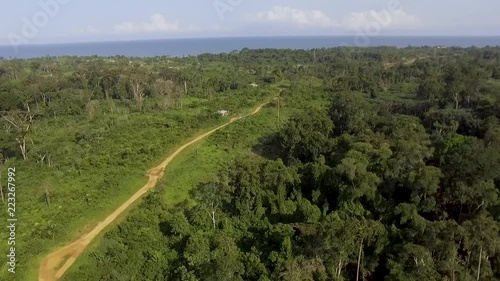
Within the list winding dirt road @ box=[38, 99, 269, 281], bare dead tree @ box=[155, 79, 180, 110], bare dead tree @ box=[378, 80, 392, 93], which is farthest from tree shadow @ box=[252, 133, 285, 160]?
bare dead tree @ box=[378, 80, 392, 93]

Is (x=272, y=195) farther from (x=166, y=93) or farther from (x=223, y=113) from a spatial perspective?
(x=166, y=93)

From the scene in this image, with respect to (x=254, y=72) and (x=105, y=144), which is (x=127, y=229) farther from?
(x=254, y=72)

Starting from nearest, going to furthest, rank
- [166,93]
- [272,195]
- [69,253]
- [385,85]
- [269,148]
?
[69,253] < [272,195] < [269,148] < [166,93] < [385,85]

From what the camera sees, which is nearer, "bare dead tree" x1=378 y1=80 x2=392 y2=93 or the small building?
the small building

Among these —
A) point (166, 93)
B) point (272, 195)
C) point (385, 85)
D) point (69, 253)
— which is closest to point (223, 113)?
point (166, 93)

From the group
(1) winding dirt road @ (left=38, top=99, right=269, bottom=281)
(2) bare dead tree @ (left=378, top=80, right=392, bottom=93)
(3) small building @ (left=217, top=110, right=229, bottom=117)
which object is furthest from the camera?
(2) bare dead tree @ (left=378, top=80, right=392, bottom=93)

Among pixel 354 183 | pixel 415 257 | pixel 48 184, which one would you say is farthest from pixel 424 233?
pixel 48 184

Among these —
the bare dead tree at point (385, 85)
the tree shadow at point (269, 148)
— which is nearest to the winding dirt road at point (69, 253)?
the tree shadow at point (269, 148)

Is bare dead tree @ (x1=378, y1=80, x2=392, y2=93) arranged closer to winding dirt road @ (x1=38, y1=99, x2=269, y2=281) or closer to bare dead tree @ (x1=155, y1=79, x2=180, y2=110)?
bare dead tree @ (x1=155, y1=79, x2=180, y2=110)

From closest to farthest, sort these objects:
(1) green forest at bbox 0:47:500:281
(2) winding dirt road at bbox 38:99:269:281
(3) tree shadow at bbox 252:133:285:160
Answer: (1) green forest at bbox 0:47:500:281, (2) winding dirt road at bbox 38:99:269:281, (3) tree shadow at bbox 252:133:285:160
